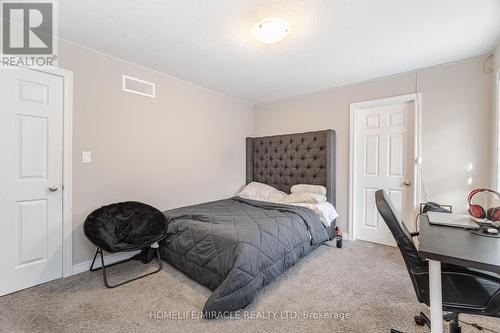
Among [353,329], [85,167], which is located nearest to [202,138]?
[85,167]

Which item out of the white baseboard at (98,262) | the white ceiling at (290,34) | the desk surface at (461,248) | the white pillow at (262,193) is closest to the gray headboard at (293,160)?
the white pillow at (262,193)

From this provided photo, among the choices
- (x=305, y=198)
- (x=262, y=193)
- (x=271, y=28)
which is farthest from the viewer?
(x=262, y=193)

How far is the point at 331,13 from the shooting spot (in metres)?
1.79

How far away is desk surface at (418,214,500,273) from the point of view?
95 centimetres

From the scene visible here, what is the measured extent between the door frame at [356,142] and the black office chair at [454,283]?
71.0 inches

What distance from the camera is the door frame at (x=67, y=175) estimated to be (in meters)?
2.26

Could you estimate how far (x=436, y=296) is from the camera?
1.13 metres

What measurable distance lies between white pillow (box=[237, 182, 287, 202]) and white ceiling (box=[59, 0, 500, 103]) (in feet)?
5.78

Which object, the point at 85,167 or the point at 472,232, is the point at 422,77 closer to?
the point at 472,232

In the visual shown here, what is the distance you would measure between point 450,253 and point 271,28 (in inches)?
73.8

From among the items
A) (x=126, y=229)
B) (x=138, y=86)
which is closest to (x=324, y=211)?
(x=126, y=229)

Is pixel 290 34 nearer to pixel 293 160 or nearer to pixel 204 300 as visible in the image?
pixel 293 160

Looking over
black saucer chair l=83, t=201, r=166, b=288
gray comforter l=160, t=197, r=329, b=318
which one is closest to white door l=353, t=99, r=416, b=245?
gray comforter l=160, t=197, r=329, b=318

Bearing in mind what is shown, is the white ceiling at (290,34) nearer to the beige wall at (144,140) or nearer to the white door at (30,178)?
the beige wall at (144,140)
